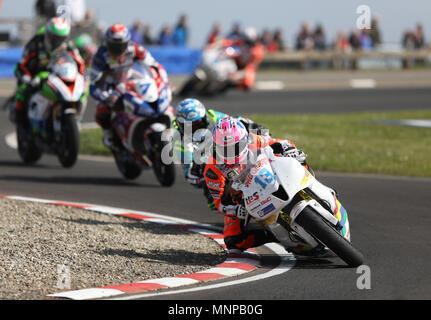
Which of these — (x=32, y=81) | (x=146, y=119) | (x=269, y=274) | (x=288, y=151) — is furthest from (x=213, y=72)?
(x=269, y=274)

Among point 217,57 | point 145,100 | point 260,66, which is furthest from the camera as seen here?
point 260,66

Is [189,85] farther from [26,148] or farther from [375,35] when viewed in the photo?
[375,35]

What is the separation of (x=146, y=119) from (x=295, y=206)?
17.1ft

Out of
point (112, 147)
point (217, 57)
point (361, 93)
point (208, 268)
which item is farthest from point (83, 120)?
point (208, 268)

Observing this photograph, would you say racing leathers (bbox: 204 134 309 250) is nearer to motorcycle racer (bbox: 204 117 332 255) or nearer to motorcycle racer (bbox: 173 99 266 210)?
motorcycle racer (bbox: 204 117 332 255)

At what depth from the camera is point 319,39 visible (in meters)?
35.7

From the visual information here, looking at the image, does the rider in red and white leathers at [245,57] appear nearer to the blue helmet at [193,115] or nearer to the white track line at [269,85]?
the white track line at [269,85]

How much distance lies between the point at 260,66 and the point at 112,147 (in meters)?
22.1

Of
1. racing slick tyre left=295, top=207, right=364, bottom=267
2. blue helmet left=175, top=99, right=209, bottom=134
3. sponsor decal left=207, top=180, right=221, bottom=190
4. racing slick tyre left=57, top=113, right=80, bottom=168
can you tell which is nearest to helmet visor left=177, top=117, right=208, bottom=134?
blue helmet left=175, top=99, right=209, bottom=134

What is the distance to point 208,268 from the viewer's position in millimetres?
7992

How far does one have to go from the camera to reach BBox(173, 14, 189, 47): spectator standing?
3129cm

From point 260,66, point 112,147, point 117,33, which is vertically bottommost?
point 260,66

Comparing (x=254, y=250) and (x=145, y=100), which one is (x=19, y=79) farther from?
(x=254, y=250)

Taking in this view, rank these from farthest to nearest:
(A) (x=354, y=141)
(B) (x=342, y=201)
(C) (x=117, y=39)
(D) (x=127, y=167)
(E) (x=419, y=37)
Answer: (E) (x=419, y=37) → (A) (x=354, y=141) → (D) (x=127, y=167) → (C) (x=117, y=39) → (B) (x=342, y=201)
